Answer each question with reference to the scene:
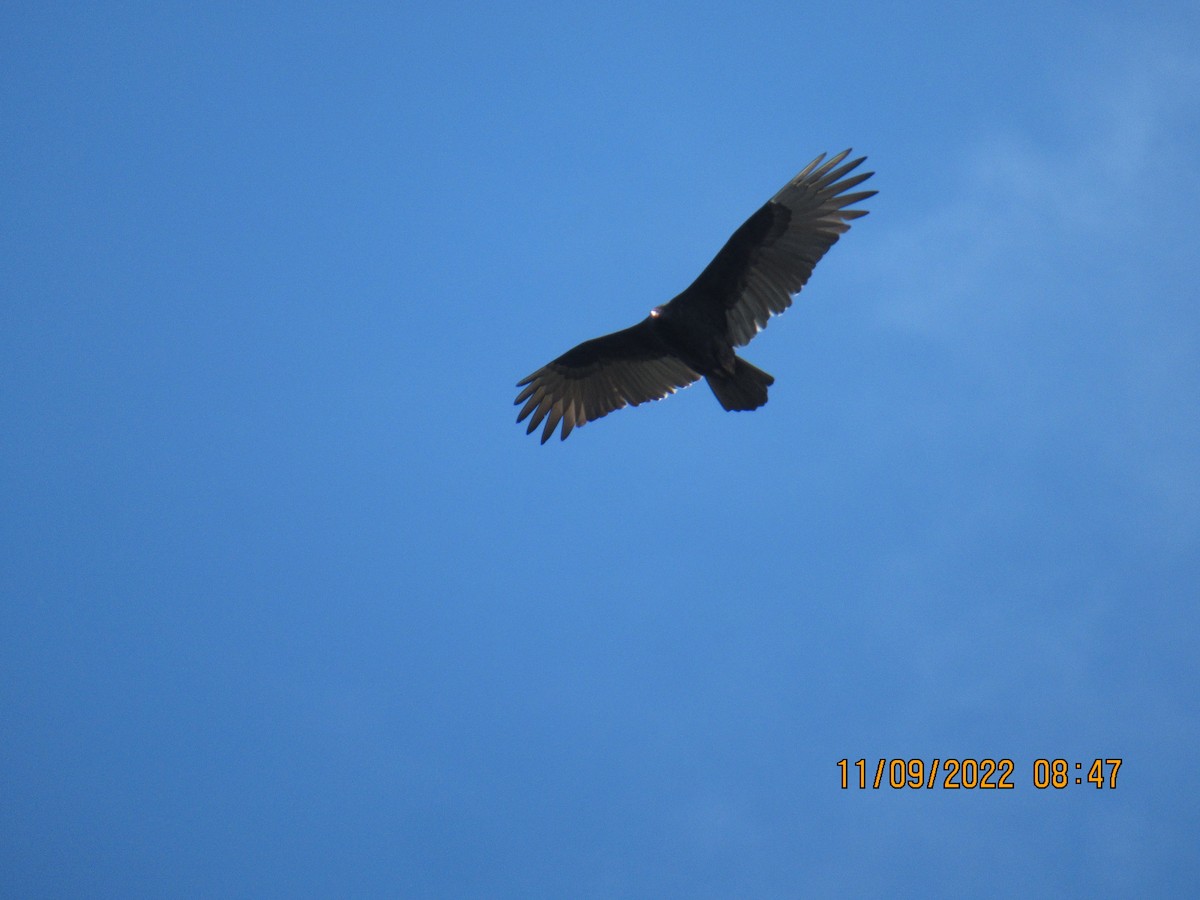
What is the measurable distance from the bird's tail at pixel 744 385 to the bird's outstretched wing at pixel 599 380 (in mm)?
A: 706

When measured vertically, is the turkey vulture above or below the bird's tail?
above

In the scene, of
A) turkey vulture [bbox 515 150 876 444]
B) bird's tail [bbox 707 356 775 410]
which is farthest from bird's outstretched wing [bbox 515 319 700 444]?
bird's tail [bbox 707 356 775 410]

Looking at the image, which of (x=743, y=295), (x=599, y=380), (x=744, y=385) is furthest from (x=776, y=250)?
(x=599, y=380)

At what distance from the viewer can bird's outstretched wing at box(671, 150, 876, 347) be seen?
12.0 metres

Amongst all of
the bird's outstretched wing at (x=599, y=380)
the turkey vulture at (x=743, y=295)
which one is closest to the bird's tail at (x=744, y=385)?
the turkey vulture at (x=743, y=295)

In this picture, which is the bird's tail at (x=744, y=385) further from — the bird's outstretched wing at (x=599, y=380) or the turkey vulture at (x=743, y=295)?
the bird's outstretched wing at (x=599, y=380)

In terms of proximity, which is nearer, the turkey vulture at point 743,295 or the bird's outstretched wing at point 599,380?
the turkey vulture at point 743,295

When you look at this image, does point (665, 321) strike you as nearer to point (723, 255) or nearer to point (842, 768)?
point (723, 255)

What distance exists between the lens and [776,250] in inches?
482

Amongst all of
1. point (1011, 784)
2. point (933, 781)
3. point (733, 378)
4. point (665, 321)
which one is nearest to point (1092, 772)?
point (1011, 784)

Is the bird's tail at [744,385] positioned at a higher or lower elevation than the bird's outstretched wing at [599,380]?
lower

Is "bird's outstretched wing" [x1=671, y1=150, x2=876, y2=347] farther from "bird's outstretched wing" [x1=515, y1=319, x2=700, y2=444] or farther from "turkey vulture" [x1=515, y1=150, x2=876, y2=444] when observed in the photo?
"bird's outstretched wing" [x1=515, y1=319, x2=700, y2=444]

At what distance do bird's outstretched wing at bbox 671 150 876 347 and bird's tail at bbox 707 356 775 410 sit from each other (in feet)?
0.94

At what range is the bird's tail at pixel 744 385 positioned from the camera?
12336mm
